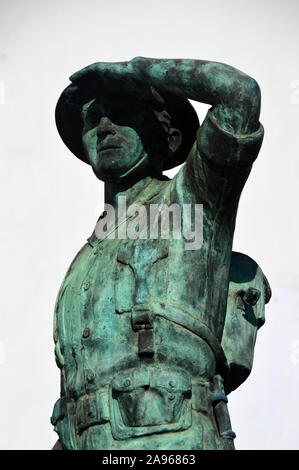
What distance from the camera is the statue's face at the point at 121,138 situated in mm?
17875

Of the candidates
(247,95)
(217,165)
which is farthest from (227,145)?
(247,95)

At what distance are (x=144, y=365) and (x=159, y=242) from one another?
0.99 metres

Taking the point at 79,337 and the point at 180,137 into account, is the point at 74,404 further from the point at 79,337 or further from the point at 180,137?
the point at 180,137

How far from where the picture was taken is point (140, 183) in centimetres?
1805

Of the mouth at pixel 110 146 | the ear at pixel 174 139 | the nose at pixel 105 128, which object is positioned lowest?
the mouth at pixel 110 146

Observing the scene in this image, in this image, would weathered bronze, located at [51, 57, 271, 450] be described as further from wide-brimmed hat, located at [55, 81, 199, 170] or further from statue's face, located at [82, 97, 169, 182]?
wide-brimmed hat, located at [55, 81, 199, 170]

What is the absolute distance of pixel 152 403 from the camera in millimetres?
A: 16688

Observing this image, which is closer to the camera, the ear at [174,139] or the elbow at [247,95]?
the elbow at [247,95]

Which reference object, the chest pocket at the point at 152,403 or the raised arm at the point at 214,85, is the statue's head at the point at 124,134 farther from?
the chest pocket at the point at 152,403

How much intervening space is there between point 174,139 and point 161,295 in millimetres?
1776

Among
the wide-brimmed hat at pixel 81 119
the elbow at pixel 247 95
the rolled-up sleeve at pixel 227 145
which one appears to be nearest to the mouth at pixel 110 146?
the wide-brimmed hat at pixel 81 119

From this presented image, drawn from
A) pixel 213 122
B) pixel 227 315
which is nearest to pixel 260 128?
pixel 213 122

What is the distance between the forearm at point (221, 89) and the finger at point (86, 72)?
27.3 inches

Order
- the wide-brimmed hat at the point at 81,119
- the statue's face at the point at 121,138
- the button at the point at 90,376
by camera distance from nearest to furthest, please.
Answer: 1. the button at the point at 90,376
2. the statue's face at the point at 121,138
3. the wide-brimmed hat at the point at 81,119
